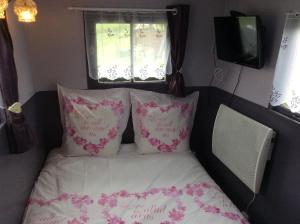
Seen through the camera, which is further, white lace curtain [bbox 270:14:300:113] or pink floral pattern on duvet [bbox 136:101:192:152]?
pink floral pattern on duvet [bbox 136:101:192:152]

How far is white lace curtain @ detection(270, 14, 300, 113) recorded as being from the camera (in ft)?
4.34

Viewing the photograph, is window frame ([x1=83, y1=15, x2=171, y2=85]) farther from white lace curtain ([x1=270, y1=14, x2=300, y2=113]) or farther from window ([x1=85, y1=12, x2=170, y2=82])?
white lace curtain ([x1=270, y1=14, x2=300, y2=113])

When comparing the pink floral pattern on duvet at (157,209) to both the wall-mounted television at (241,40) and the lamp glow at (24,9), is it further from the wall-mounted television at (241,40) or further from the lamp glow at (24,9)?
the lamp glow at (24,9)

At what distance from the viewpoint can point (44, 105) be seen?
86.7 inches

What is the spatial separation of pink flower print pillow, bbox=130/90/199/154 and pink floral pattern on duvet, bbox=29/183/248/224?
0.49m

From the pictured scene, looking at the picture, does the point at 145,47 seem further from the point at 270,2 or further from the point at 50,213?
the point at 50,213

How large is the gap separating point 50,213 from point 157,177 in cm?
81

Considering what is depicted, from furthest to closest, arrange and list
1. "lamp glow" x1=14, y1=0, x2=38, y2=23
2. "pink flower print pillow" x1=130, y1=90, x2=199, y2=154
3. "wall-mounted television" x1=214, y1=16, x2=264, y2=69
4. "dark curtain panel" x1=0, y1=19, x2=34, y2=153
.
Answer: "pink flower print pillow" x1=130, y1=90, x2=199, y2=154 → "wall-mounted television" x1=214, y1=16, x2=264, y2=69 → "dark curtain panel" x1=0, y1=19, x2=34, y2=153 → "lamp glow" x1=14, y1=0, x2=38, y2=23

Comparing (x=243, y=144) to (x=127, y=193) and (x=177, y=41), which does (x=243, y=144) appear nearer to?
(x=127, y=193)

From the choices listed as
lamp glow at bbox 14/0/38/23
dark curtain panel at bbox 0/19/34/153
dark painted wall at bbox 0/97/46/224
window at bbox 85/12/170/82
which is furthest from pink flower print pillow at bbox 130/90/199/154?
lamp glow at bbox 14/0/38/23

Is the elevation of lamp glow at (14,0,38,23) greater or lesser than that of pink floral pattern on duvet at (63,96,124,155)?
greater

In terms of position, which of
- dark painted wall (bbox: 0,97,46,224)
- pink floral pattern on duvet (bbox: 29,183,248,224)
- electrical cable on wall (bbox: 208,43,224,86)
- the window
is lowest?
pink floral pattern on duvet (bbox: 29,183,248,224)

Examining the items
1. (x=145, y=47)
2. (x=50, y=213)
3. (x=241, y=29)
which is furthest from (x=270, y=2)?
(x=50, y=213)

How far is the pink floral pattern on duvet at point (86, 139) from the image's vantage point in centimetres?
209
